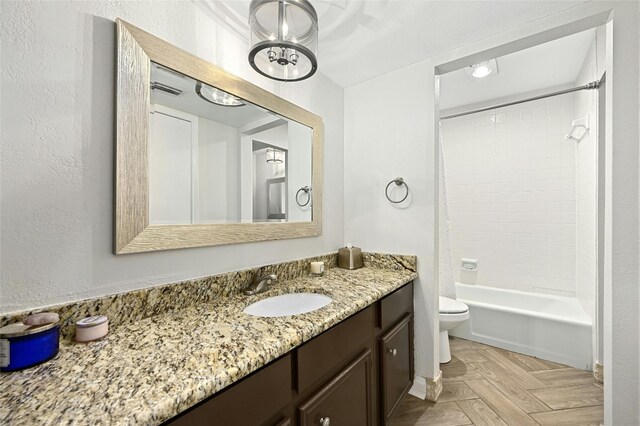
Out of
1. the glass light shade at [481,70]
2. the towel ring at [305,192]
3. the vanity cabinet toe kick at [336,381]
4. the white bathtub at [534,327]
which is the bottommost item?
the white bathtub at [534,327]

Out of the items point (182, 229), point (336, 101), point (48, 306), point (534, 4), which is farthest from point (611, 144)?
point (48, 306)

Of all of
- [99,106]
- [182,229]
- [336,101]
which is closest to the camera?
[99,106]

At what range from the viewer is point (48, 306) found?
32.2 inches

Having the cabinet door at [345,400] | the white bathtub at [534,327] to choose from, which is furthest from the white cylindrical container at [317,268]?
the white bathtub at [534,327]

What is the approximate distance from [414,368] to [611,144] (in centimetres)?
165

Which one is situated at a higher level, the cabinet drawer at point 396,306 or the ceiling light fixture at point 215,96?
the ceiling light fixture at point 215,96

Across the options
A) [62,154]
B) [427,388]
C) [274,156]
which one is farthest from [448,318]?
[62,154]

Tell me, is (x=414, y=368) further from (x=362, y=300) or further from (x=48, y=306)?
(x=48, y=306)

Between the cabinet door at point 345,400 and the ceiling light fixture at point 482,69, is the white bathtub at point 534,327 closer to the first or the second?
the cabinet door at point 345,400

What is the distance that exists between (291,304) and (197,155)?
33.8 inches

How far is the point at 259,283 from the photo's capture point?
1356 millimetres

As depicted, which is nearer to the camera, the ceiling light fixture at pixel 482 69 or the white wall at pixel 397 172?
the white wall at pixel 397 172

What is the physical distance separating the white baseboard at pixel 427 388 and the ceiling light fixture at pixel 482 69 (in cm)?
234

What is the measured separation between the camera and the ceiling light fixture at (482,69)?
2172mm
